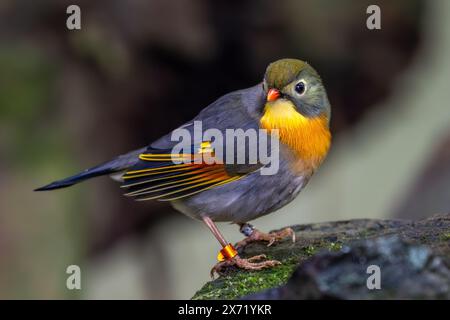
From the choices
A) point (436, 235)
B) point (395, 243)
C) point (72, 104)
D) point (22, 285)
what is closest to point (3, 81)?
point (72, 104)

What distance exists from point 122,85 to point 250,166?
2.54m

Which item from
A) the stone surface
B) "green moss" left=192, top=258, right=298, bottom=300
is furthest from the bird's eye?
the stone surface

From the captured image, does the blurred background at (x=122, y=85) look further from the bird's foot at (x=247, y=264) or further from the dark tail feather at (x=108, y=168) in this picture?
the bird's foot at (x=247, y=264)

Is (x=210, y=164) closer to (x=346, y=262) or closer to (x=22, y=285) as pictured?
(x=346, y=262)

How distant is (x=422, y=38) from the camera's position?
8.08 metres

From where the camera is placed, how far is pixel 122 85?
7.27 m

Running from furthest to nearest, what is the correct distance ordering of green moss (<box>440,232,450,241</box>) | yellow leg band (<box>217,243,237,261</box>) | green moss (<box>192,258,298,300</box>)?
yellow leg band (<box>217,243,237,261</box>)
green moss (<box>440,232,450,241</box>)
green moss (<box>192,258,298,300</box>)

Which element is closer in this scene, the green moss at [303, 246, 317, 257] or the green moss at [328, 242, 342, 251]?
the green moss at [328, 242, 342, 251]

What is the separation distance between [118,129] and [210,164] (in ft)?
8.13

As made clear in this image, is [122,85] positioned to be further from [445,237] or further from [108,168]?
[445,237]

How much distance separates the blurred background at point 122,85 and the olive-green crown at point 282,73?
2049 mm

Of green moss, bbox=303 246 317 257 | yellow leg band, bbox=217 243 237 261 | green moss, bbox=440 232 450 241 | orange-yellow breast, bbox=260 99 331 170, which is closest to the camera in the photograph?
green moss, bbox=440 232 450 241

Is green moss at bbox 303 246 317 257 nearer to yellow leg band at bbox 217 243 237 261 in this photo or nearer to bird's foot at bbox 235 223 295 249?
bird's foot at bbox 235 223 295 249

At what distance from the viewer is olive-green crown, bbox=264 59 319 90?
16.3 ft
